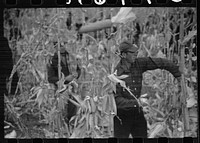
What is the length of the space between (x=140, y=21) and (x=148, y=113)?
885 millimetres

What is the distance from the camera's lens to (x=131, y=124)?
4.56m

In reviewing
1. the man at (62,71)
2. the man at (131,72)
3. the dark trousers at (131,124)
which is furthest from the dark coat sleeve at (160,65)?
the man at (62,71)

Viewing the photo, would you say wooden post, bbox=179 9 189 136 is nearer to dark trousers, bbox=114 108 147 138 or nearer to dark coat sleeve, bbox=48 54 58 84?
dark trousers, bbox=114 108 147 138

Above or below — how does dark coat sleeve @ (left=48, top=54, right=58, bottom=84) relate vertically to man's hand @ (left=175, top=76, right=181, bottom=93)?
above

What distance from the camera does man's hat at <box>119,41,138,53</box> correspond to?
14.8ft

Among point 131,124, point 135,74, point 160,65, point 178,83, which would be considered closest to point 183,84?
point 178,83

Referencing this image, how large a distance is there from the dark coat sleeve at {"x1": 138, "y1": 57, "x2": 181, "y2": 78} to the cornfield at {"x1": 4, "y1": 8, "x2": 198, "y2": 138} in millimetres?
39

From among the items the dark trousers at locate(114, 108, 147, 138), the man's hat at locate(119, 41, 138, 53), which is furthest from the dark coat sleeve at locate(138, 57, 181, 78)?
the dark trousers at locate(114, 108, 147, 138)

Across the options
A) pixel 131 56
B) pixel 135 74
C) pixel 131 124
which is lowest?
pixel 131 124

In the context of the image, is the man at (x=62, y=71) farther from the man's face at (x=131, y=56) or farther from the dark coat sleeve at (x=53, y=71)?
the man's face at (x=131, y=56)

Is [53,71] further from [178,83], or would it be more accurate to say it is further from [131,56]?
[178,83]

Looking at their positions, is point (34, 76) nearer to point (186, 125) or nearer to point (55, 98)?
point (55, 98)

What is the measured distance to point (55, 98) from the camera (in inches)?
180

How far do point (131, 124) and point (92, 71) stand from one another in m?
0.63
